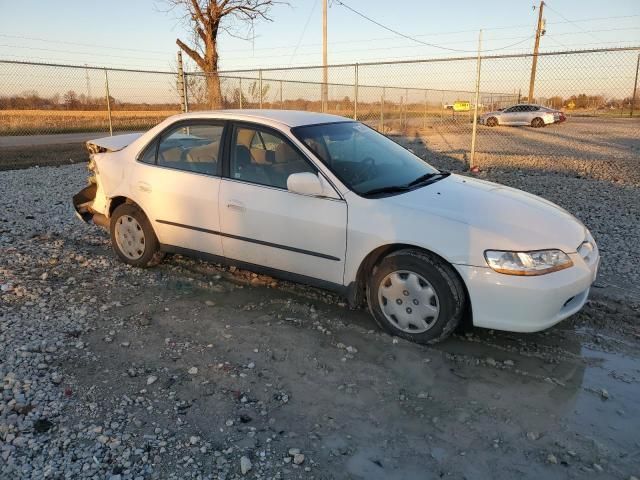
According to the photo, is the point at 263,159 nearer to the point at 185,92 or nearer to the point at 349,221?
the point at 349,221

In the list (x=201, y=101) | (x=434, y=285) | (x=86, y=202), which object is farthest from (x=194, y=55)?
(x=434, y=285)

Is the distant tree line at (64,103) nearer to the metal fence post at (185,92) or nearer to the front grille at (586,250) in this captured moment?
the metal fence post at (185,92)

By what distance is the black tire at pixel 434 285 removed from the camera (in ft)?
11.2

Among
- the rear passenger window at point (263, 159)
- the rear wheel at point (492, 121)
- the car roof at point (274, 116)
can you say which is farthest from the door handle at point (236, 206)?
the rear wheel at point (492, 121)

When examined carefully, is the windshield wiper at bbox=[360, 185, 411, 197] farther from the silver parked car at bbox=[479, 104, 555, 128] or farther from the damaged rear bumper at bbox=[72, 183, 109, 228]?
the silver parked car at bbox=[479, 104, 555, 128]

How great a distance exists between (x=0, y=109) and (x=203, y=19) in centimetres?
794

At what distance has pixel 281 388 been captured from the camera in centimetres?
312

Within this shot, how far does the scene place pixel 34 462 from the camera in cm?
244

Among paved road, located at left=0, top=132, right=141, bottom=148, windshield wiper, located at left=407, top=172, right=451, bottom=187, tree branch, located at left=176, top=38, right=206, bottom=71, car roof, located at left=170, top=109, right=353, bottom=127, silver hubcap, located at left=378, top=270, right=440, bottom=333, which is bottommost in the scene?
silver hubcap, located at left=378, top=270, right=440, bottom=333

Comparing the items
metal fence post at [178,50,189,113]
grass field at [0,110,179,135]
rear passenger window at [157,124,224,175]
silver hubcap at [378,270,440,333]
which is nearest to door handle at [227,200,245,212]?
rear passenger window at [157,124,224,175]

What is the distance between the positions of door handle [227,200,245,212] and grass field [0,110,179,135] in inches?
628

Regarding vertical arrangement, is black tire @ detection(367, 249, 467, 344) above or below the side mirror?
below

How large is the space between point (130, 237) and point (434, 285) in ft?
10.5

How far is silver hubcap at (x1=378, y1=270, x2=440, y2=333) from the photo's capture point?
3.52 metres
